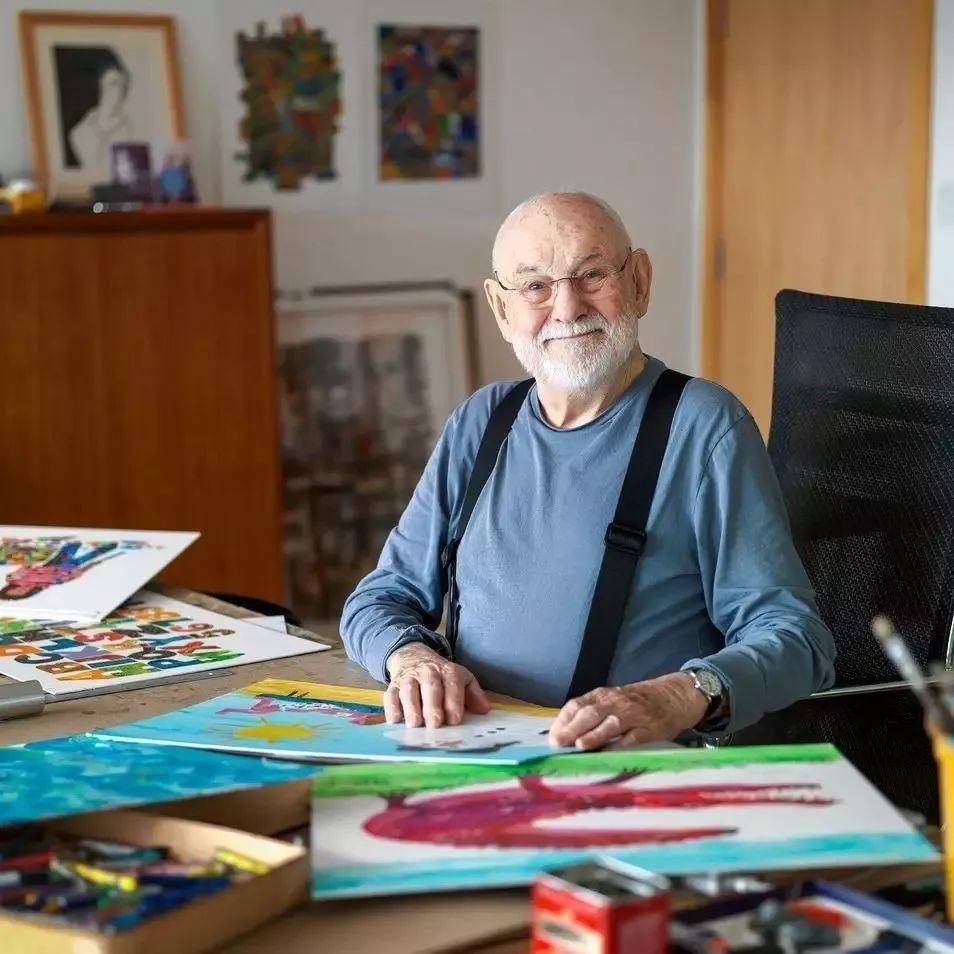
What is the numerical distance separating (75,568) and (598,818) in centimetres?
119

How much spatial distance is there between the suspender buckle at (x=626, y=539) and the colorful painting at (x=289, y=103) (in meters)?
3.20

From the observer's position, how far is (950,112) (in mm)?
3963

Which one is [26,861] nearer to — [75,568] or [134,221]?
[75,568]

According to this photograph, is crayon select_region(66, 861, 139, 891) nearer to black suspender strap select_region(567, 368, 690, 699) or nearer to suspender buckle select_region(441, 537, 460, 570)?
black suspender strap select_region(567, 368, 690, 699)

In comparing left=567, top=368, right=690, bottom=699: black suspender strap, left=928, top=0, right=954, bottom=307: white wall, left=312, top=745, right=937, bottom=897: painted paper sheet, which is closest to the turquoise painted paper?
left=312, top=745, right=937, bottom=897: painted paper sheet

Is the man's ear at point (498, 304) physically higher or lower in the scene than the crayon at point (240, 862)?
higher

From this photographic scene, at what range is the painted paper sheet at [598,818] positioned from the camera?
3.67 ft

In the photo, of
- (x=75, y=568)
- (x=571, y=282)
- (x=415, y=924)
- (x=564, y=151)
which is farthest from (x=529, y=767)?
(x=564, y=151)

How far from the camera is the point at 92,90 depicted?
4.45 m

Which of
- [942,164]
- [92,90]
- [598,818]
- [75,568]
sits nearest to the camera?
[598,818]

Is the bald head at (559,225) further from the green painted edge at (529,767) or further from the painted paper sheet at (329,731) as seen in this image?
the green painted edge at (529,767)

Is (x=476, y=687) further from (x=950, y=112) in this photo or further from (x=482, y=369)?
(x=482, y=369)

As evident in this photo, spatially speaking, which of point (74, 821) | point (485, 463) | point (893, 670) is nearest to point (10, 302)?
point (485, 463)

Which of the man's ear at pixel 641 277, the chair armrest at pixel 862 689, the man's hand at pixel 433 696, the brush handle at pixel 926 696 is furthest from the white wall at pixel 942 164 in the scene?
the brush handle at pixel 926 696
